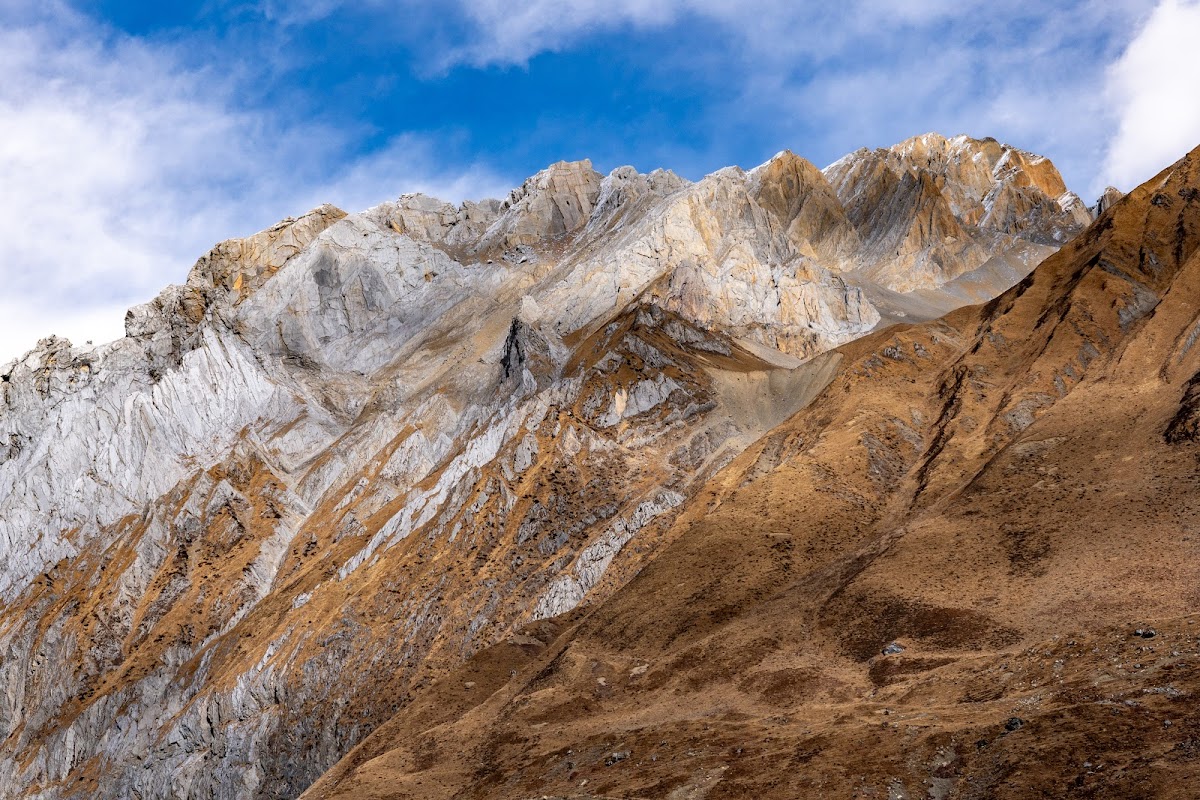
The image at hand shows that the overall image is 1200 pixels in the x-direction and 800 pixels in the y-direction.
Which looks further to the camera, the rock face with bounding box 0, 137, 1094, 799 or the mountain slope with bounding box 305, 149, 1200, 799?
the rock face with bounding box 0, 137, 1094, 799

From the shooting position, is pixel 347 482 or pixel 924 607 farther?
pixel 347 482

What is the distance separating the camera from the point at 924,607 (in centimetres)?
7638

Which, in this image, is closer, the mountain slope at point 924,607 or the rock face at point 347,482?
the mountain slope at point 924,607

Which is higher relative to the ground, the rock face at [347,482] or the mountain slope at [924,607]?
the rock face at [347,482]

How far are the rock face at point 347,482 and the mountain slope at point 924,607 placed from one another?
9638 millimetres

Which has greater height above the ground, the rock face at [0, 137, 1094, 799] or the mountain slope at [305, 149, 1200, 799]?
the rock face at [0, 137, 1094, 799]

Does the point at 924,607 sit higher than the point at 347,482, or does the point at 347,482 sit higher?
the point at 347,482

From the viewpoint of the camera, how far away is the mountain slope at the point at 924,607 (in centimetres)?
5012

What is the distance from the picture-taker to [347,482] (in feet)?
507

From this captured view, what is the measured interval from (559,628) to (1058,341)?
5968cm

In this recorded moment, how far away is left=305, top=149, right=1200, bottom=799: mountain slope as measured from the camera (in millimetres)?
50125

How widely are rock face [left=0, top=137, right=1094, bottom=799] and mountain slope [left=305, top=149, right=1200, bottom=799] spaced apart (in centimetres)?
964

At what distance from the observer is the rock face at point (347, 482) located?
112 meters

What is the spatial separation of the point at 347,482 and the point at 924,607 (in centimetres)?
9803
